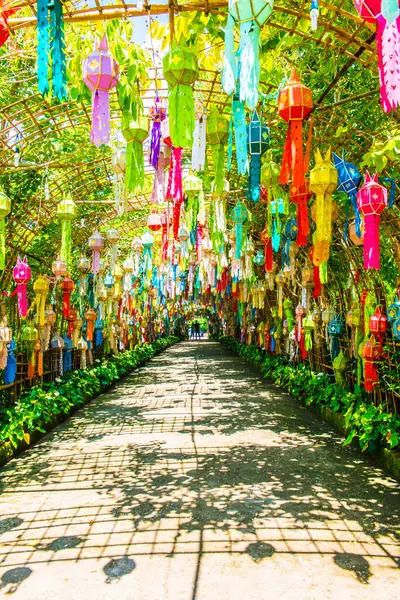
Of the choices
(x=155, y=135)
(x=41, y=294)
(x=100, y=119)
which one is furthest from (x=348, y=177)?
(x=41, y=294)

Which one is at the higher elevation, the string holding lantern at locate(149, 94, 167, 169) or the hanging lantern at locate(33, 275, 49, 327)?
the string holding lantern at locate(149, 94, 167, 169)

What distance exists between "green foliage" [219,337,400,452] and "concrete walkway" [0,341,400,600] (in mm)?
240

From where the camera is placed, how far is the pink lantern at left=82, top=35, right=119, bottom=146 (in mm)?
2146

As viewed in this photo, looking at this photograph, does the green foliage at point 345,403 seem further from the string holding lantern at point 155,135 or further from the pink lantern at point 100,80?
the pink lantern at point 100,80

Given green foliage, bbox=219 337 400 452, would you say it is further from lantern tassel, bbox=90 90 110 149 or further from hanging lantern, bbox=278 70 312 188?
lantern tassel, bbox=90 90 110 149

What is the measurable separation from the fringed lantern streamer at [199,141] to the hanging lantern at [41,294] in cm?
323

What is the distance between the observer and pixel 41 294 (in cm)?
539

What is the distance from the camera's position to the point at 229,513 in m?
3.10

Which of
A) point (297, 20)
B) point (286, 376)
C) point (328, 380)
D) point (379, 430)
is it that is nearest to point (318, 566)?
point (379, 430)

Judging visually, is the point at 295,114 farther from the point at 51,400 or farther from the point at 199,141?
the point at 51,400

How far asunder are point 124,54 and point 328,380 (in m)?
5.52

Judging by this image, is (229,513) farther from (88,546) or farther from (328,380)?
(328,380)

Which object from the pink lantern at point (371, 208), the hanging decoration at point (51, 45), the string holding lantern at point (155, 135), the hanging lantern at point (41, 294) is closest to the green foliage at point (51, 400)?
the hanging lantern at point (41, 294)

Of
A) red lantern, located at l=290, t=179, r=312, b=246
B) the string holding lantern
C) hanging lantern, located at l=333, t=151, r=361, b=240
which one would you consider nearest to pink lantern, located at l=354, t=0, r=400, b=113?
the string holding lantern
